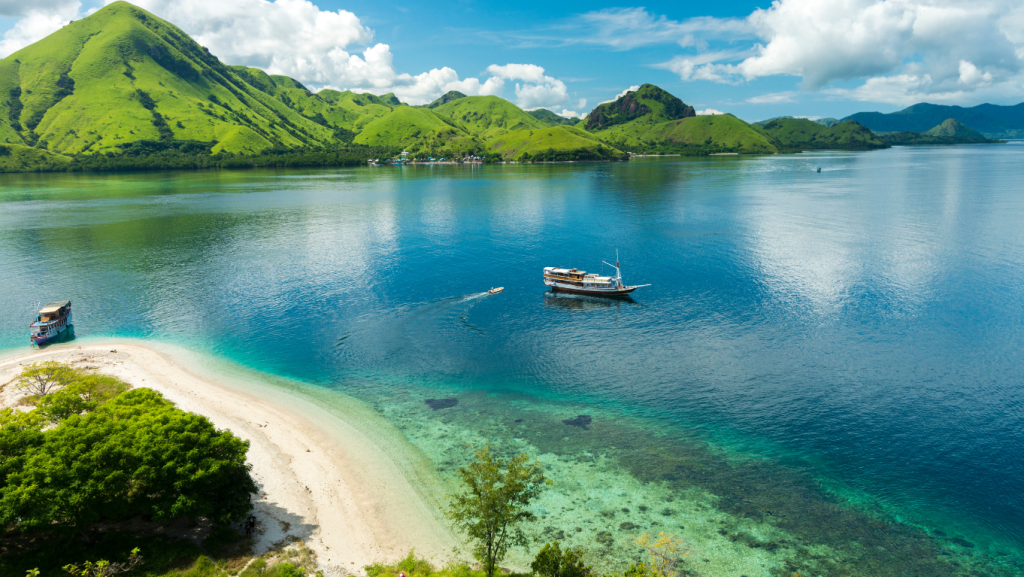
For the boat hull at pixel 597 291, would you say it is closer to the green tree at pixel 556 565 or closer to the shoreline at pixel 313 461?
the shoreline at pixel 313 461

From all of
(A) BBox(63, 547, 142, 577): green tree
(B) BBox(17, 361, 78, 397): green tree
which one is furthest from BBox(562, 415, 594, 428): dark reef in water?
(B) BBox(17, 361, 78, 397): green tree

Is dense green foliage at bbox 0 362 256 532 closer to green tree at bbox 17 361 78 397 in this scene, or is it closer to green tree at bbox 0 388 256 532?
green tree at bbox 0 388 256 532

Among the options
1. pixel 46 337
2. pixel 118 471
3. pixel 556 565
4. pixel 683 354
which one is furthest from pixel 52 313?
pixel 683 354

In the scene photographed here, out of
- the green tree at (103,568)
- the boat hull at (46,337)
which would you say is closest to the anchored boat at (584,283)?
the green tree at (103,568)

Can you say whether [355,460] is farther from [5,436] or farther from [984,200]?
[984,200]

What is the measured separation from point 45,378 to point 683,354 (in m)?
79.2

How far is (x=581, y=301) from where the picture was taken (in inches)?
3792

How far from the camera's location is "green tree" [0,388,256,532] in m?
30.8

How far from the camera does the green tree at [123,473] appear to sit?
30.8 m

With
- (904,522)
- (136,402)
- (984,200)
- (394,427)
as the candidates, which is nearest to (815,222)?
(984,200)

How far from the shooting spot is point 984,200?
185 metres

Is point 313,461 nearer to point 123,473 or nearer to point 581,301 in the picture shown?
point 123,473

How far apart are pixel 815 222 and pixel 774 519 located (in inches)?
5886

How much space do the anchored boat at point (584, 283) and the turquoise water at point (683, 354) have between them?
319 cm
